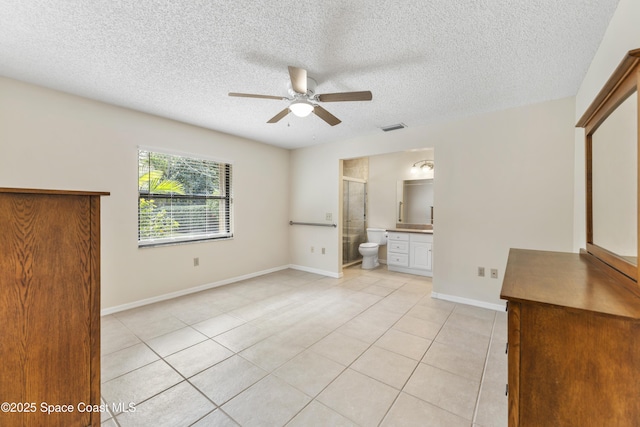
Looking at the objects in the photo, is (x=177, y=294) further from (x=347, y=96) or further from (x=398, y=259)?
(x=398, y=259)

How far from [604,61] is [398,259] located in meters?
3.75

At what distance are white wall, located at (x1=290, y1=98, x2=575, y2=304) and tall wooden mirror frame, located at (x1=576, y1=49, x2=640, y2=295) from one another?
1.34m

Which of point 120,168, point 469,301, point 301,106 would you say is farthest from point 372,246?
point 120,168

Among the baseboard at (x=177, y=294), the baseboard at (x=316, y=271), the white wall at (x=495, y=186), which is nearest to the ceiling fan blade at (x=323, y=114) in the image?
the white wall at (x=495, y=186)

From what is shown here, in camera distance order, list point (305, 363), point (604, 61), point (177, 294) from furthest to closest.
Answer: point (177, 294) < point (305, 363) < point (604, 61)

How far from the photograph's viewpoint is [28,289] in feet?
3.55

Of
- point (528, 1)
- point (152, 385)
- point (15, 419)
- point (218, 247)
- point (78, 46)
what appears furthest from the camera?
point (218, 247)

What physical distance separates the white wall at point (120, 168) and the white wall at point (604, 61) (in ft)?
13.7

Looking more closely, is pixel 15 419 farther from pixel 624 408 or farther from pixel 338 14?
pixel 338 14

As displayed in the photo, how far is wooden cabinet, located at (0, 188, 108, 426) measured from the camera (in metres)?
1.04

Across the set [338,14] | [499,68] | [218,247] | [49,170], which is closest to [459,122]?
[499,68]

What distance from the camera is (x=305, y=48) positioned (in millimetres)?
1914

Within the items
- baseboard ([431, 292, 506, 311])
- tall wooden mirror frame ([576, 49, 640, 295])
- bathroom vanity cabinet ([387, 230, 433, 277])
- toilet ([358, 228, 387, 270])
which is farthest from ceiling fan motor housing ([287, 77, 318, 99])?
toilet ([358, 228, 387, 270])

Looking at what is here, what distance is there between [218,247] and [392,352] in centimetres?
296
